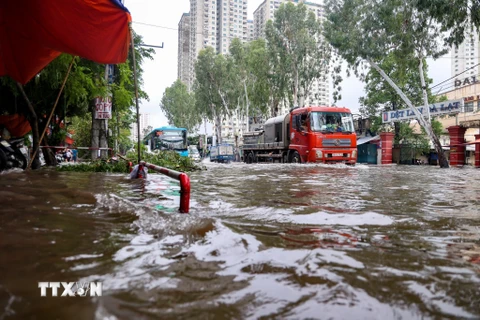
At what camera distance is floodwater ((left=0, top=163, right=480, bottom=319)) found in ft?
5.14

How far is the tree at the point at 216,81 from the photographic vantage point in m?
40.0

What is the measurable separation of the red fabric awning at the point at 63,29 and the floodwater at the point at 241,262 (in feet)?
12.2

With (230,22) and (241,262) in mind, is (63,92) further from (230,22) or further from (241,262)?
(230,22)

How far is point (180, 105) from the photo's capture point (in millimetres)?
60750

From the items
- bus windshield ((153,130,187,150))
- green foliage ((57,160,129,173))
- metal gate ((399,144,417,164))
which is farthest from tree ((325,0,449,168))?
green foliage ((57,160,129,173))

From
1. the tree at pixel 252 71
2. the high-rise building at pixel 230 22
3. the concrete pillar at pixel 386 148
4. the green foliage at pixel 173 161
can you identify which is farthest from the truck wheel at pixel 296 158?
the high-rise building at pixel 230 22

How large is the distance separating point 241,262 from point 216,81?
133 ft

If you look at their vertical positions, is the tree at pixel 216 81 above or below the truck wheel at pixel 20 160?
above

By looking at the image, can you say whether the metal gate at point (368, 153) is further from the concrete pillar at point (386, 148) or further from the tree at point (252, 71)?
the tree at point (252, 71)

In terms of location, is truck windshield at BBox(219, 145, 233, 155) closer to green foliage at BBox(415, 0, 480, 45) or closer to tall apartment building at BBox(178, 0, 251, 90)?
green foliage at BBox(415, 0, 480, 45)

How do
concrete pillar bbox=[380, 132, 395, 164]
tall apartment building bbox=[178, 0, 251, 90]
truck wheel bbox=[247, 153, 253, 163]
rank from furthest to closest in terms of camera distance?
tall apartment building bbox=[178, 0, 251, 90] → concrete pillar bbox=[380, 132, 395, 164] → truck wheel bbox=[247, 153, 253, 163]

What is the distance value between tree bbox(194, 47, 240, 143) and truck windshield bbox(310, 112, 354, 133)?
26.0 m

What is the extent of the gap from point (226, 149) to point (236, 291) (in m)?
34.5

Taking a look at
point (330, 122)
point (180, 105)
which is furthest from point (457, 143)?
point (180, 105)
